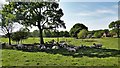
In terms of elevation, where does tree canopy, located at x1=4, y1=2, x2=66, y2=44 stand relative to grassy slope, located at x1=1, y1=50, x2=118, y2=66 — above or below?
above

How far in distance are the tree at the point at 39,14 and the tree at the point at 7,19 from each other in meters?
1.22

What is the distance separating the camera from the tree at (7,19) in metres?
35.3

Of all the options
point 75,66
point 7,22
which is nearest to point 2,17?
point 7,22

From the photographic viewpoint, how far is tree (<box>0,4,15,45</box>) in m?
35.3

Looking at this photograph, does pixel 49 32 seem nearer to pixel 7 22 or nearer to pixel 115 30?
pixel 7 22

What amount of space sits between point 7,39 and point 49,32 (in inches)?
301

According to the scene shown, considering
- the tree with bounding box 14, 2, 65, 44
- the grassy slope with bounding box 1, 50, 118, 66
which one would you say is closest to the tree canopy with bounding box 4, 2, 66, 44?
the tree with bounding box 14, 2, 65, 44

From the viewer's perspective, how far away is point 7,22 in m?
35.4

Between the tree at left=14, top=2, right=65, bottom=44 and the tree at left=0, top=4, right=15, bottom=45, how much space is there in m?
1.22

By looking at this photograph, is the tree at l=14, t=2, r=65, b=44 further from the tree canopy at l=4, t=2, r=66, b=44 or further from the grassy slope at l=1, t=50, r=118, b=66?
the grassy slope at l=1, t=50, r=118, b=66

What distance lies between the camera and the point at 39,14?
3778cm

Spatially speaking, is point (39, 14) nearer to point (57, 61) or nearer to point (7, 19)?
point (7, 19)

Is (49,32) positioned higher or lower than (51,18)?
lower

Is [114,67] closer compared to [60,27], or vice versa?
[114,67]
